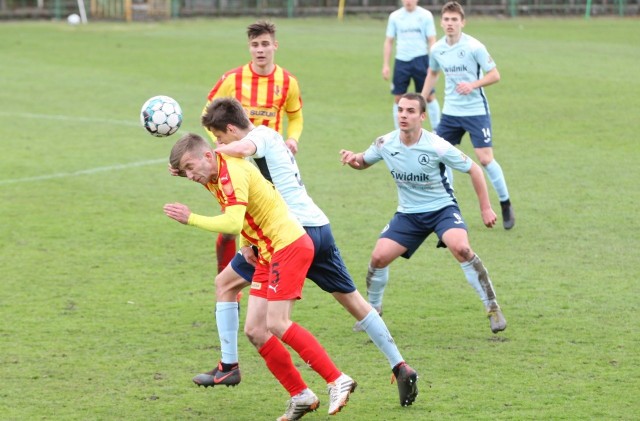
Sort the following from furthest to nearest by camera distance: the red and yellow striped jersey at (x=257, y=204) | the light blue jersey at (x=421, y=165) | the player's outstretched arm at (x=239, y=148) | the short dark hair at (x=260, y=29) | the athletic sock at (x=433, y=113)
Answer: the athletic sock at (x=433, y=113), the short dark hair at (x=260, y=29), the light blue jersey at (x=421, y=165), the player's outstretched arm at (x=239, y=148), the red and yellow striped jersey at (x=257, y=204)

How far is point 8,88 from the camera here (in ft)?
74.3

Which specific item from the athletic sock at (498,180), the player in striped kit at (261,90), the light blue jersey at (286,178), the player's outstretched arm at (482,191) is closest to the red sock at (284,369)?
the light blue jersey at (286,178)

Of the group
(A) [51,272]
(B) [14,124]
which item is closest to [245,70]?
(A) [51,272]

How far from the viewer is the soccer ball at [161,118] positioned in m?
8.58

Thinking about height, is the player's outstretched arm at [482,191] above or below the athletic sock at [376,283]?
above

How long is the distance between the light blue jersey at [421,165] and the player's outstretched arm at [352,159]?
62mm

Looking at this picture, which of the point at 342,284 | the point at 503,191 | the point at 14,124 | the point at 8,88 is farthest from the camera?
the point at 8,88

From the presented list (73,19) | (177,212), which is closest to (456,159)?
(177,212)

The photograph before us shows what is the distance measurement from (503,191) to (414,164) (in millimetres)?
3860

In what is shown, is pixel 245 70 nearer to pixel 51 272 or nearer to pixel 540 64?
pixel 51 272

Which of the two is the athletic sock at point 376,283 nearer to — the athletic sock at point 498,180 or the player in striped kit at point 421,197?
the player in striped kit at point 421,197

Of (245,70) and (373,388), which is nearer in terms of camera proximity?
(373,388)

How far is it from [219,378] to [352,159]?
2.04 meters

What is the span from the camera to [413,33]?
17.7 m
